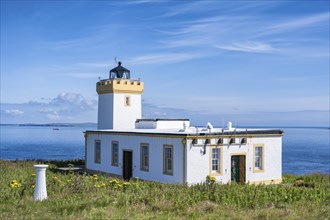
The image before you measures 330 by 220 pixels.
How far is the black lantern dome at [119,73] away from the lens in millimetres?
30469

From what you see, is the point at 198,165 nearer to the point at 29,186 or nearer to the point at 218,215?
the point at 29,186

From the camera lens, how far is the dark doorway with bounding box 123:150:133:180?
23734 mm

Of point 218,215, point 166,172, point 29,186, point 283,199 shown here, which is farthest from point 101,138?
point 218,215

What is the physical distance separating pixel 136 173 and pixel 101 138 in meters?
4.36

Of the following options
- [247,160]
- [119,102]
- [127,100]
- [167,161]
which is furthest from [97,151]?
[247,160]

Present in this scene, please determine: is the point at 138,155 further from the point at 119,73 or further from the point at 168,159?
the point at 119,73

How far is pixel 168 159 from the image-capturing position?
21.0 m

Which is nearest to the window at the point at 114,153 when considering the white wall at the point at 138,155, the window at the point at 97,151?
the white wall at the point at 138,155

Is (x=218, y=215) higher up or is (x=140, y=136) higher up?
(x=140, y=136)

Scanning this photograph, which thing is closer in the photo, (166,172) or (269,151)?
(166,172)

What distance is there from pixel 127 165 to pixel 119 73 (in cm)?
867

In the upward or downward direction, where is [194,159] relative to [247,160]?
upward

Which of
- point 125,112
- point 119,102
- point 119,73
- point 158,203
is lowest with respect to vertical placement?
point 158,203

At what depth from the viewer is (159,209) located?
11.7m
